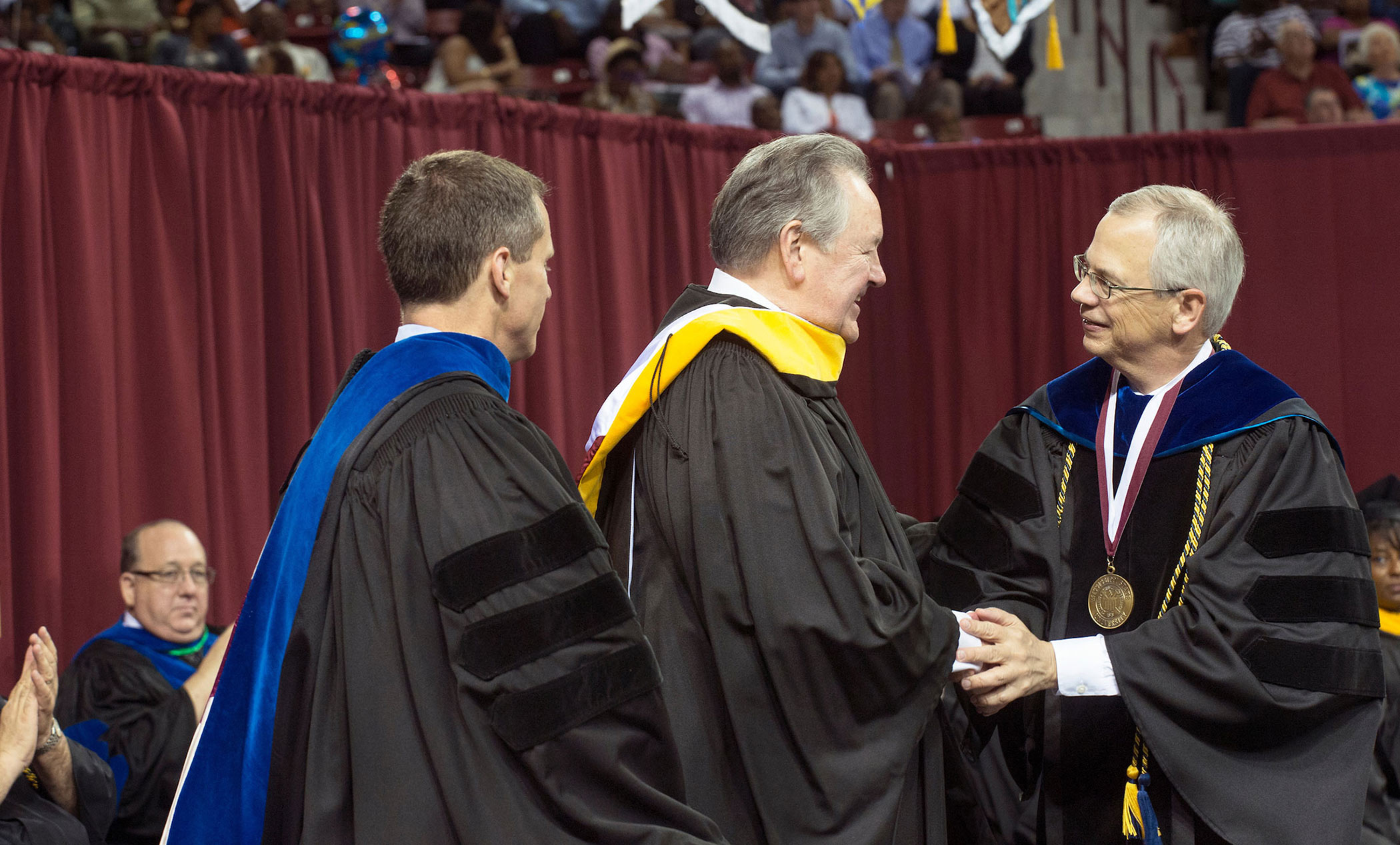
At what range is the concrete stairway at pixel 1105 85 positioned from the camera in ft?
37.8

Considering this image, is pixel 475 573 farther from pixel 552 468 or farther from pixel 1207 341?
pixel 1207 341

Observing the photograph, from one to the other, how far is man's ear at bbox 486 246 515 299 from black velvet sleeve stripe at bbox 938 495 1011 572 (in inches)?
55.8

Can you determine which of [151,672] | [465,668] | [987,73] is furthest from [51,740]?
[987,73]

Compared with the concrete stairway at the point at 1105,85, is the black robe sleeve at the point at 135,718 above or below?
below

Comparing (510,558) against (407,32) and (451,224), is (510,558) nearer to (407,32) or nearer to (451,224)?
(451,224)

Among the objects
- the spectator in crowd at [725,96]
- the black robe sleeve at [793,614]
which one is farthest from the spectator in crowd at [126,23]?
the black robe sleeve at [793,614]

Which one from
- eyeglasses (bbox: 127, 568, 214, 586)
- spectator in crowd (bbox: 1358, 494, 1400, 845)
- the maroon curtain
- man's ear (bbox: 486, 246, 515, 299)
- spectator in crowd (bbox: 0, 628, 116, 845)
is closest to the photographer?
man's ear (bbox: 486, 246, 515, 299)

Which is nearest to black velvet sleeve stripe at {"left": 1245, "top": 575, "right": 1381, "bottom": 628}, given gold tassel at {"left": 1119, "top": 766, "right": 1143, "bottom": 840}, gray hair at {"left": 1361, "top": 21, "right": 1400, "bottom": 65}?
gold tassel at {"left": 1119, "top": 766, "right": 1143, "bottom": 840}

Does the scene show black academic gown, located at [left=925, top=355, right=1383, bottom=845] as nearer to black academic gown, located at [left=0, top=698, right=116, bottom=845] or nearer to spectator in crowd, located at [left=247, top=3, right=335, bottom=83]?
black academic gown, located at [left=0, top=698, right=116, bottom=845]

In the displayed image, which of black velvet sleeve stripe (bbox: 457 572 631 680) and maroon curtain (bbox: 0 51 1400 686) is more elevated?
maroon curtain (bbox: 0 51 1400 686)

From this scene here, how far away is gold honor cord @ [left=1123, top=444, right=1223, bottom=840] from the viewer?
10.2 feet

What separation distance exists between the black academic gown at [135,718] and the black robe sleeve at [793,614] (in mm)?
2911

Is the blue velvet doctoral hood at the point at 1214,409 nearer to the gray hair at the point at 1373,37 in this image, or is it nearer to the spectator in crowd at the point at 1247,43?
the spectator in crowd at the point at 1247,43

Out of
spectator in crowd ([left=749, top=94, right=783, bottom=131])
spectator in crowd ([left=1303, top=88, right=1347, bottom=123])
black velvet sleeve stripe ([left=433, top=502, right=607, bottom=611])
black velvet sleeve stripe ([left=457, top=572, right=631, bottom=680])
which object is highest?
spectator in crowd ([left=749, top=94, right=783, bottom=131])
